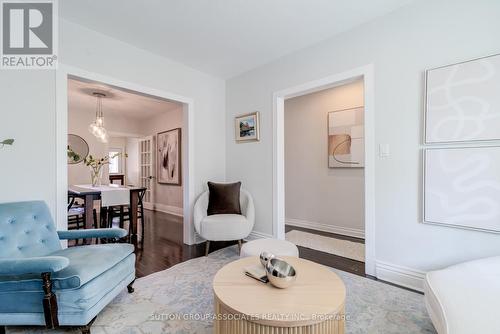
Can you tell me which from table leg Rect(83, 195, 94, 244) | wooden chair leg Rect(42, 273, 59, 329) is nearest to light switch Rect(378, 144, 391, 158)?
wooden chair leg Rect(42, 273, 59, 329)

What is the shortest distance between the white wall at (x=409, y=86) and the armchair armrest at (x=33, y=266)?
2589mm

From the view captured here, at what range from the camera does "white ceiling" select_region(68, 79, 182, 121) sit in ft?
13.7

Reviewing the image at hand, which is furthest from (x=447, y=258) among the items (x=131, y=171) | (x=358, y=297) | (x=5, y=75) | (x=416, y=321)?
(x=131, y=171)

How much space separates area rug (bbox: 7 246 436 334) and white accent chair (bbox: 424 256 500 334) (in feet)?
1.31

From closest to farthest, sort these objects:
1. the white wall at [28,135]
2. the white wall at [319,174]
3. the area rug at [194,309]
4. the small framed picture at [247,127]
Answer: the area rug at [194,309] < the white wall at [28,135] < the small framed picture at [247,127] < the white wall at [319,174]

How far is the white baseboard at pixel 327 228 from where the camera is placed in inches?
141

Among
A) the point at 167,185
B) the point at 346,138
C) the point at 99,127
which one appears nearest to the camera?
the point at 346,138

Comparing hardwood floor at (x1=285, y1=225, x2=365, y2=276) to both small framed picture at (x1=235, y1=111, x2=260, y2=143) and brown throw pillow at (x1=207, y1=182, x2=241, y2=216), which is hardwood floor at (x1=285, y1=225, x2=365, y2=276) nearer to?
brown throw pillow at (x1=207, y1=182, x2=241, y2=216)

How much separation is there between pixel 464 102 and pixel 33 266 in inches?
126

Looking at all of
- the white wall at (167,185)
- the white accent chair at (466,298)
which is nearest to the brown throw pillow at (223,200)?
the white accent chair at (466,298)

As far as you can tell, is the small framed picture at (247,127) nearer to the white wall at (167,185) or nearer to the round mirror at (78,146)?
the white wall at (167,185)

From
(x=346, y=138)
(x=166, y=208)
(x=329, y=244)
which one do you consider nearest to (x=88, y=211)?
(x=166, y=208)

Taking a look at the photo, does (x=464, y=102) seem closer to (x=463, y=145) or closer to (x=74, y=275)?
(x=463, y=145)

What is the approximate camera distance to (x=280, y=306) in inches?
45.0
